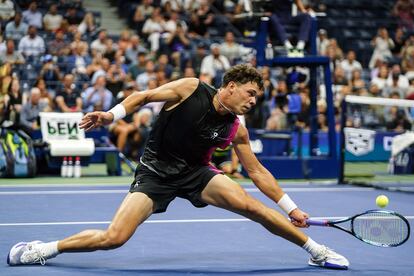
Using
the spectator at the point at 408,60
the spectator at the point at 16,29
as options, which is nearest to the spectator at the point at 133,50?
the spectator at the point at 16,29

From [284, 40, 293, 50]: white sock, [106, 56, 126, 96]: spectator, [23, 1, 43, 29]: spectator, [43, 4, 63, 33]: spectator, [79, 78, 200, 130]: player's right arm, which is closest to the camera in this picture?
[79, 78, 200, 130]: player's right arm

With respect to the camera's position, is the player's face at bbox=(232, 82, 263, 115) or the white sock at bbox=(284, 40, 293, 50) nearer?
the player's face at bbox=(232, 82, 263, 115)

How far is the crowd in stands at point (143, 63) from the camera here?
16500 mm

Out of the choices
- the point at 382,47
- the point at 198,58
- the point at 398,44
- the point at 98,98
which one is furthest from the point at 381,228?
the point at 398,44

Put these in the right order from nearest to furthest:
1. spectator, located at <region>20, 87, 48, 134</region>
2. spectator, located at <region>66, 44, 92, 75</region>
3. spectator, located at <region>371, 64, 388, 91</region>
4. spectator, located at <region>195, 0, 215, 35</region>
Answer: spectator, located at <region>20, 87, 48, 134</region>
spectator, located at <region>66, 44, 92, 75</region>
spectator, located at <region>371, 64, 388, 91</region>
spectator, located at <region>195, 0, 215, 35</region>

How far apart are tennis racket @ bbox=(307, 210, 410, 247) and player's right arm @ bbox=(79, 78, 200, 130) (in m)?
1.35

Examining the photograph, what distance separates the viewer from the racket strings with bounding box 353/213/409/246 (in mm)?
6672

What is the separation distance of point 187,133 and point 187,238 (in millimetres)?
1809

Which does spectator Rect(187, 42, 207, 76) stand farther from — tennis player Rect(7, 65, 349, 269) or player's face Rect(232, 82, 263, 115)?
player's face Rect(232, 82, 263, 115)

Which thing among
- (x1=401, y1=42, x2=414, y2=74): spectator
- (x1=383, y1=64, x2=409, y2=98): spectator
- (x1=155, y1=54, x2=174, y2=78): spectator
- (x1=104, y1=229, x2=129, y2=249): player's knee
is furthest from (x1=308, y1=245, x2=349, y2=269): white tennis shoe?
(x1=401, y1=42, x2=414, y2=74): spectator

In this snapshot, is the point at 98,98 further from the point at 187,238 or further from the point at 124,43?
the point at 187,238

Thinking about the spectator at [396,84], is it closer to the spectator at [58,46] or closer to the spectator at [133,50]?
the spectator at [133,50]

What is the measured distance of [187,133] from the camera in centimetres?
682

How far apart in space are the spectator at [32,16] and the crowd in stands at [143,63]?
0.07 ft
